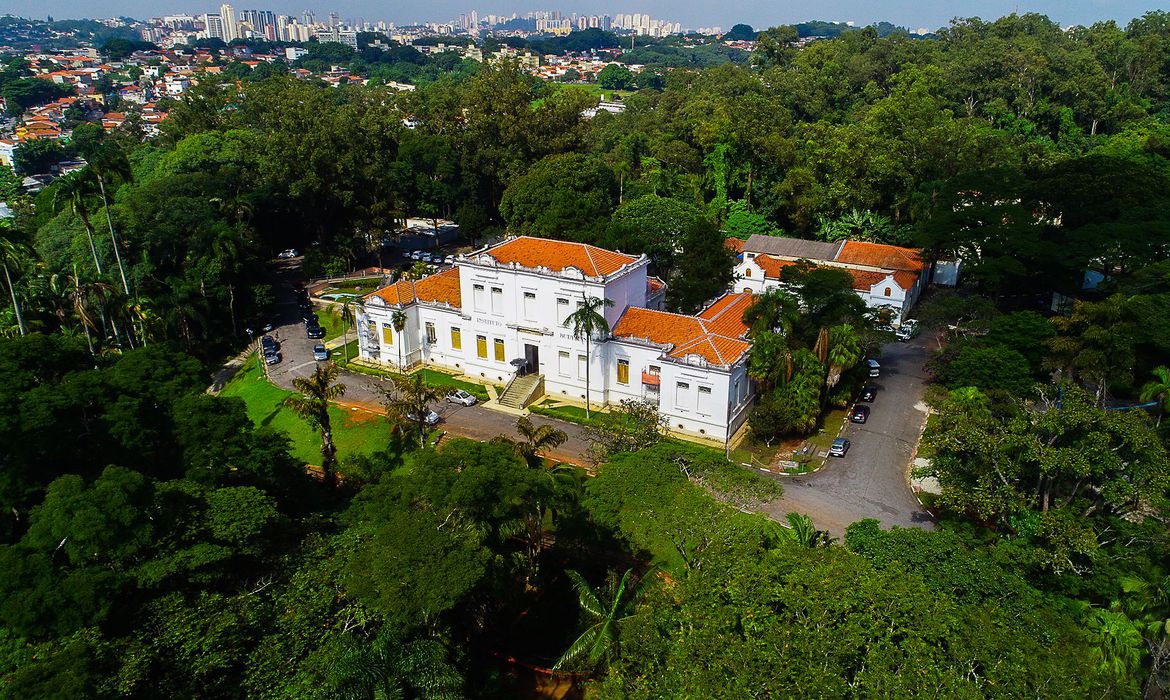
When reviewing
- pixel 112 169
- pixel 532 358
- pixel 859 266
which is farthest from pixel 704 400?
pixel 112 169

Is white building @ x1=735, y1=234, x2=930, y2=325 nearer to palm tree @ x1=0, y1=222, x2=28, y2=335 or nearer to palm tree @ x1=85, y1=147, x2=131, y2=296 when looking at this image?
palm tree @ x1=85, y1=147, x2=131, y2=296

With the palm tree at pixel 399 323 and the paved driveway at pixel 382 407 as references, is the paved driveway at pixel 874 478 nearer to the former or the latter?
the paved driveway at pixel 382 407

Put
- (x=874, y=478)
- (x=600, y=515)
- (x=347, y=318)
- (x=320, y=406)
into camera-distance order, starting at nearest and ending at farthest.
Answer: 1. (x=600, y=515)
2. (x=320, y=406)
3. (x=874, y=478)
4. (x=347, y=318)

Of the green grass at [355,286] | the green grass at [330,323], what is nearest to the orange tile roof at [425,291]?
the green grass at [330,323]

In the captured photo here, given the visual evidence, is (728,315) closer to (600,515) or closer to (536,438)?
(536,438)

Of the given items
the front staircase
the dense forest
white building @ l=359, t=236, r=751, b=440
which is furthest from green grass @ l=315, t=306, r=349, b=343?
the front staircase
